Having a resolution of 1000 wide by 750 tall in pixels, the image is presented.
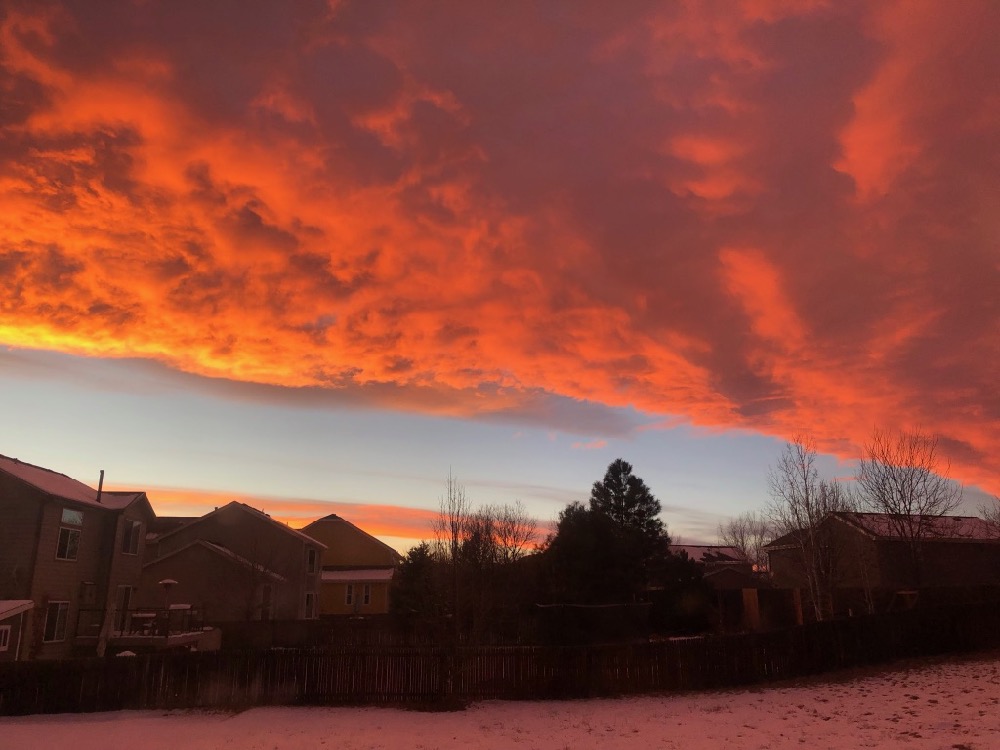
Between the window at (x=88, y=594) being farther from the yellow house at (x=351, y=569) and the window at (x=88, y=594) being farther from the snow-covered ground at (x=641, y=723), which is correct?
the yellow house at (x=351, y=569)

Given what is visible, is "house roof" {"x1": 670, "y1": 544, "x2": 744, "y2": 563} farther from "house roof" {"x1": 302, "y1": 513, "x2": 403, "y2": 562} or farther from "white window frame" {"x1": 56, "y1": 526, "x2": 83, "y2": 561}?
"white window frame" {"x1": 56, "y1": 526, "x2": 83, "y2": 561}

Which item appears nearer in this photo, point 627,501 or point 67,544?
point 67,544

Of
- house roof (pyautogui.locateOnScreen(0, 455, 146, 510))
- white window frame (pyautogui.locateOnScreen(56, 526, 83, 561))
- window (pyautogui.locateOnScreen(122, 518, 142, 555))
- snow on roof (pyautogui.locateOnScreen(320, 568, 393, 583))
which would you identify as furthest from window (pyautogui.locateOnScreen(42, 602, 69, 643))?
snow on roof (pyautogui.locateOnScreen(320, 568, 393, 583))

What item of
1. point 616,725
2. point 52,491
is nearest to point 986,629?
point 616,725

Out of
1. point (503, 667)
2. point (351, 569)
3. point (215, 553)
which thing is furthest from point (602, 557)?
point (351, 569)

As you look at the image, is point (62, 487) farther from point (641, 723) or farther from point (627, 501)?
point (627, 501)

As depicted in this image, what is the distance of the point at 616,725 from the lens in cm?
1614

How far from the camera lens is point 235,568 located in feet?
136

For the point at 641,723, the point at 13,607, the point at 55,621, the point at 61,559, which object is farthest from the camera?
the point at 61,559

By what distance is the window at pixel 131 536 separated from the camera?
3562 cm

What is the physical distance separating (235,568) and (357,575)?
18.3 metres

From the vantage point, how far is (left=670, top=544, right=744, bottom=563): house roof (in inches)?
3088

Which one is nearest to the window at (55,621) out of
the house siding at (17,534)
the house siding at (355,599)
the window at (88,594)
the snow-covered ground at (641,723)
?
the window at (88,594)

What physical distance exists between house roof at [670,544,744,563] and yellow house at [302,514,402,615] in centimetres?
3272
